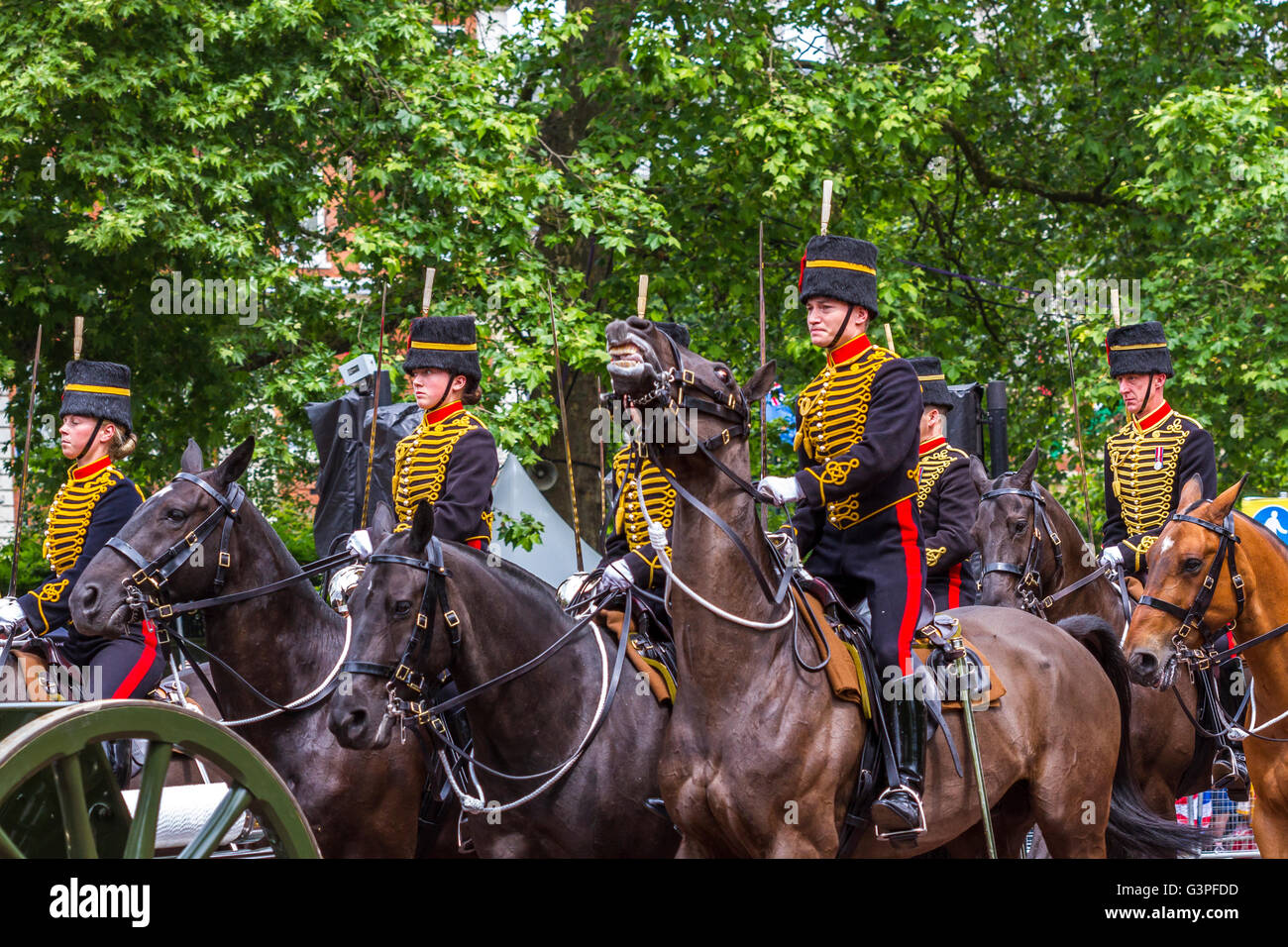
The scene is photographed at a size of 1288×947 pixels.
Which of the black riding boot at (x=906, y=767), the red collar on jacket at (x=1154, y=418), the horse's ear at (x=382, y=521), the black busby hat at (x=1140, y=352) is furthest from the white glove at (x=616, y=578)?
the black busby hat at (x=1140, y=352)

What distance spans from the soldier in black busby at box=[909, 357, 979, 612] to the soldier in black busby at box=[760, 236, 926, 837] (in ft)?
7.34

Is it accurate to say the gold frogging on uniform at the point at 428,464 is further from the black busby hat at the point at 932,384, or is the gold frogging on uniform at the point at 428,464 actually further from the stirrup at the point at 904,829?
the black busby hat at the point at 932,384

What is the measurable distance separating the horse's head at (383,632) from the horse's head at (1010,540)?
386 centimetres

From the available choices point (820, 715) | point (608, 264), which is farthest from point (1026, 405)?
point (820, 715)

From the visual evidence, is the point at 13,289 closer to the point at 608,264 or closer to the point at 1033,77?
the point at 608,264

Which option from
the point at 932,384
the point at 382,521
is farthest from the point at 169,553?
the point at 932,384

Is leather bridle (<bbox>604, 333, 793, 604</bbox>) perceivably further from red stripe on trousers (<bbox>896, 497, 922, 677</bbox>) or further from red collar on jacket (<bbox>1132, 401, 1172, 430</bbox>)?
red collar on jacket (<bbox>1132, 401, 1172, 430</bbox>)

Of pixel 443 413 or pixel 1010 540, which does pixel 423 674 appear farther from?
pixel 1010 540

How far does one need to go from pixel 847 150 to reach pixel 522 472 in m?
4.41

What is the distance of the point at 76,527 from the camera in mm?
6848

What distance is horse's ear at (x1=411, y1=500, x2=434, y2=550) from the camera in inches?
195

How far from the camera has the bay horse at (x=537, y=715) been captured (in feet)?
16.9
